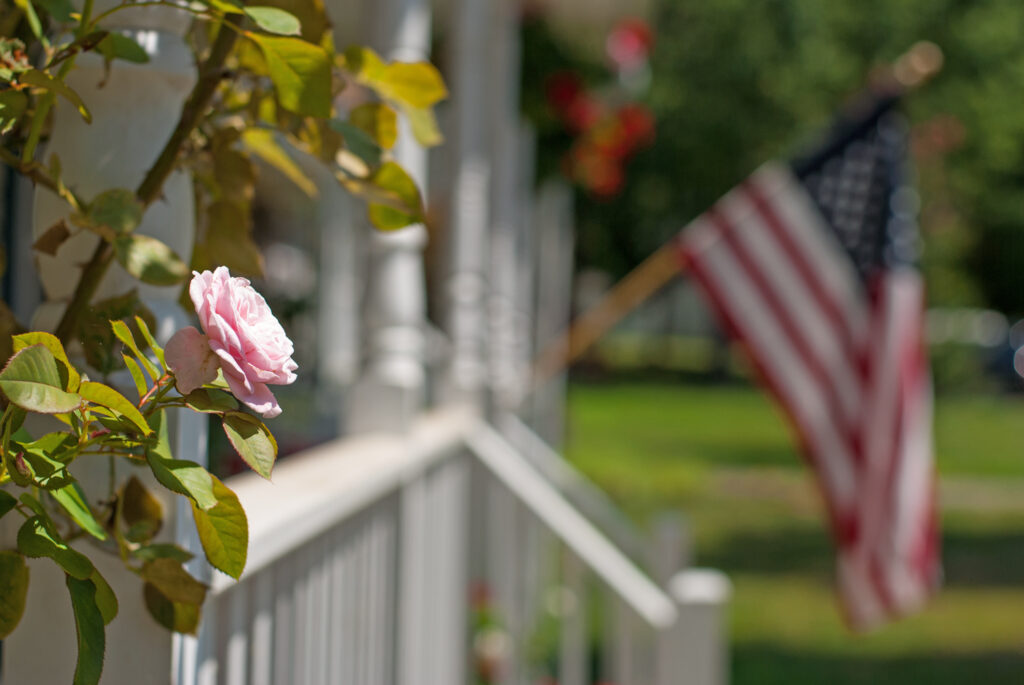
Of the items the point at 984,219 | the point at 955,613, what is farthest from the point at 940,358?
the point at 955,613

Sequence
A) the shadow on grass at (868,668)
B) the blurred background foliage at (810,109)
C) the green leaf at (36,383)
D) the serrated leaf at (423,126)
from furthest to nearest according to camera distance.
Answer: the blurred background foliage at (810,109), the shadow on grass at (868,668), the serrated leaf at (423,126), the green leaf at (36,383)

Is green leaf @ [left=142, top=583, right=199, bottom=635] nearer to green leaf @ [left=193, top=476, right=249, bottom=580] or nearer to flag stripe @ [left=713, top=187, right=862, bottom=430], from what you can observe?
green leaf @ [left=193, top=476, right=249, bottom=580]

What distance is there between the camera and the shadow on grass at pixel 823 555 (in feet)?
29.1

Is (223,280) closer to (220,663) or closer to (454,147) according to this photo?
(220,663)

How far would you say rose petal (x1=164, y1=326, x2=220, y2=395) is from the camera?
0.81 meters

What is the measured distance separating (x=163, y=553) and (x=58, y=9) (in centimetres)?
47

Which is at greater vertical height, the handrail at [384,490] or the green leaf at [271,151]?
the green leaf at [271,151]

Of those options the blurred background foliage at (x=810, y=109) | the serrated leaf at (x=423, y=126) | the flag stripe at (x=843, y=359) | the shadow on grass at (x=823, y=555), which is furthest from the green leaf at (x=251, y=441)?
the blurred background foliage at (x=810, y=109)

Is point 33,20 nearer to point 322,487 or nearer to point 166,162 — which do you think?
point 166,162

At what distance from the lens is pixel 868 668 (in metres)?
6.54

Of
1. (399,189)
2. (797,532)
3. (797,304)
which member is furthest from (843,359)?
(797,532)

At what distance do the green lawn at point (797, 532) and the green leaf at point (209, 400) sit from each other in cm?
563

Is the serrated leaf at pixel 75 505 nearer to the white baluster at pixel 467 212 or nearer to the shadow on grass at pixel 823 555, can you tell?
the white baluster at pixel 467 212

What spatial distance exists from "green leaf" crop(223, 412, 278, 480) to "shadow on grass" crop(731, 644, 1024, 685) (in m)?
5.59
